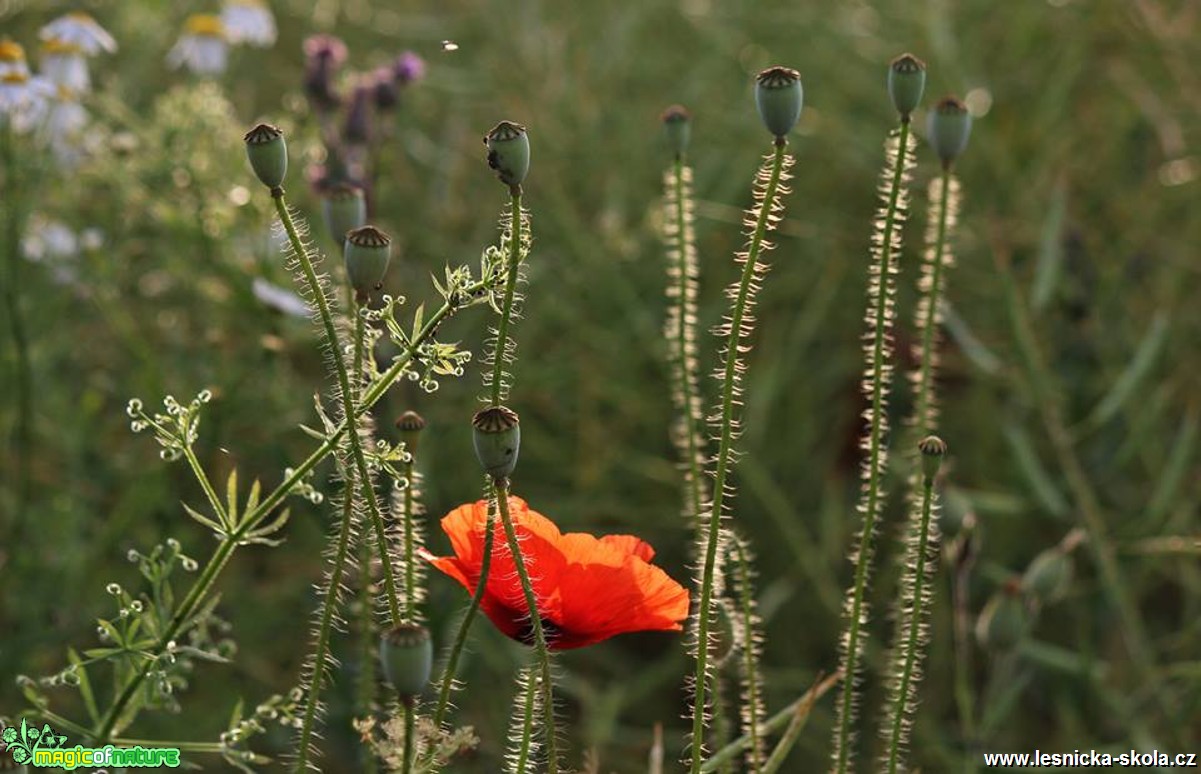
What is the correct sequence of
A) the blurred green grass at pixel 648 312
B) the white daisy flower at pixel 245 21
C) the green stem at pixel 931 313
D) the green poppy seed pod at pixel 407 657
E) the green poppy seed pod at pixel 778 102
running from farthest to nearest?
the white daisy flower at pixel 245 21, the blurred green grass at pixel 648 312, the green stem at pixel 931 313, the green poppy seed pod at pixel 778 102, the green poppy seed pod at pixel 407 657

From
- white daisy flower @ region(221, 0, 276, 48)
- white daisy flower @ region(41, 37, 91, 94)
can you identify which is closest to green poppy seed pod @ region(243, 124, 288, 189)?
white daisy flower @ region(41, 37, 91, 94)

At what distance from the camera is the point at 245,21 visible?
1.74 metres

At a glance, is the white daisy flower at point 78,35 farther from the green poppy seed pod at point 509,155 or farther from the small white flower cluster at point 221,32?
the green poppy seed pod at point 509,155

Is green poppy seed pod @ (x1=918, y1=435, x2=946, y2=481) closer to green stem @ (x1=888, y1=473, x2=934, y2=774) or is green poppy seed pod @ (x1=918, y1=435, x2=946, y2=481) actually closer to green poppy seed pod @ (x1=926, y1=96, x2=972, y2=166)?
green stem @ (x1=888, y1=473, x2=934, y2=774)

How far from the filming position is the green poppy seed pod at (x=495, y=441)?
0.62 meters

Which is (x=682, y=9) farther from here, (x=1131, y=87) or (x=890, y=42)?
(x=1131, y=87)

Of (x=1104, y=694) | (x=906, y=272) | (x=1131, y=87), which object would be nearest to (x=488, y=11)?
(x=906, y=272)

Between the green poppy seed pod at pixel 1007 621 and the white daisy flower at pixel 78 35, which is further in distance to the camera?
the white daisy flower at pixel 78 35

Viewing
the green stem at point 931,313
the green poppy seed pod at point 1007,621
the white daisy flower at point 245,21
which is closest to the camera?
the green stem at point 931,313

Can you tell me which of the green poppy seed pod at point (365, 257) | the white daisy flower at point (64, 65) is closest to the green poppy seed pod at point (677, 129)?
the green poppy seed pod at point (365, 257)

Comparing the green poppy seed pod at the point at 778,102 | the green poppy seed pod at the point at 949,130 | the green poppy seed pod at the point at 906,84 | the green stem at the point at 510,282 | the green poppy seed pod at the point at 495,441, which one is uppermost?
the green poppy seed pod at the point at 949,130

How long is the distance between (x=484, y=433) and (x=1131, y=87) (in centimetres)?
161

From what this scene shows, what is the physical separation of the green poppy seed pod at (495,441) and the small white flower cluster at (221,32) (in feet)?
4.08

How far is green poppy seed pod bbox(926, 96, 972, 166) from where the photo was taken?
31.9 inches
